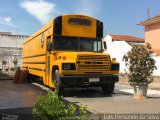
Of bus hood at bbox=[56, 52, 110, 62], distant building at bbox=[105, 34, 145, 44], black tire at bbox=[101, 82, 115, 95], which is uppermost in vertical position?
distant building at bbox=[105, 34, 145, 44]

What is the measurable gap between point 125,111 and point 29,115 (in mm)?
2685

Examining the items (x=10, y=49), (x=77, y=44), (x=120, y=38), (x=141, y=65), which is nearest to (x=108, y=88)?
(x=77, y=44)

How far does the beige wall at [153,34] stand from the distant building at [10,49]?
47.8ft

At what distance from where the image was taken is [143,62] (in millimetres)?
13031

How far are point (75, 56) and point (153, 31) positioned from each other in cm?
2388

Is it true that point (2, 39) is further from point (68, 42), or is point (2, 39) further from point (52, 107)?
point (52, 107)

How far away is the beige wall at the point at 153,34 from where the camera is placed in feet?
115

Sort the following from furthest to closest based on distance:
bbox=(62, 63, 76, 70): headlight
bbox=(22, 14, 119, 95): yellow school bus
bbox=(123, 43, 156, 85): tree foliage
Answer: bbox=(22, 14, 119, 95): yellow school bus → bbox=(62, 63, 76, 70): headlight → bbox=(123, 43, 156, 85): tree foliage

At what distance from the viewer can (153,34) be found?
36000 millimetres

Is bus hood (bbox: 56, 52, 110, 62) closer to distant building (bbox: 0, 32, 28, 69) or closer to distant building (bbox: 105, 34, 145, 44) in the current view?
distant building (bbox: 0, 32, 28, 69)

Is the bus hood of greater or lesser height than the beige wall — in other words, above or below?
below

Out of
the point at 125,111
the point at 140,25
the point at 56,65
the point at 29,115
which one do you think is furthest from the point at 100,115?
the point at 140,25

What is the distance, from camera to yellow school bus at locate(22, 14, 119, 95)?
13.5 metres

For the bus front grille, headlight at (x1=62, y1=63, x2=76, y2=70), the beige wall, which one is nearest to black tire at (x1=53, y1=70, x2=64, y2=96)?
headlight at (x1=62, y1=63, x2=76, y2=70)
